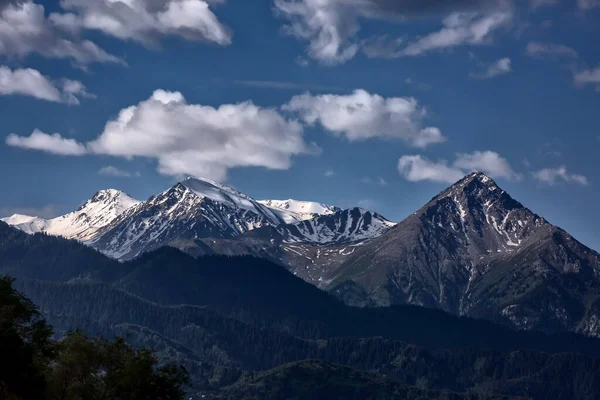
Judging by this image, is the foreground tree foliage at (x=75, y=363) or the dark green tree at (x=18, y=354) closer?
the dark green tree at (x=18, y=354)

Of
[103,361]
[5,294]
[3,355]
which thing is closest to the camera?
[3,355]

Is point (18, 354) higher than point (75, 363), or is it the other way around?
point (75, 363)

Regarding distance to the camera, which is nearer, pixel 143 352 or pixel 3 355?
pixel 3 355

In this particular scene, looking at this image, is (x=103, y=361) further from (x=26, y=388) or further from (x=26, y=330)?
(x=26, y=388)

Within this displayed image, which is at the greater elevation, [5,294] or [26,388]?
[5,294]

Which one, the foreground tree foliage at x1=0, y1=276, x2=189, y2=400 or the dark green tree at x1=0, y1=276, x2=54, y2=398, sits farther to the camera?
the foreground tree foliage at x1=0, y1=276, x2=189, y2=400

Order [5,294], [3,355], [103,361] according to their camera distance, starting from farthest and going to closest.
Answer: [103,361] → [5,294] → [3,355]

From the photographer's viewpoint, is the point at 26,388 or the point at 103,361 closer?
the point at 26,388

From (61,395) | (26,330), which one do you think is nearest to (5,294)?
(26,330)

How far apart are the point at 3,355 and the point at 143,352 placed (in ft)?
127

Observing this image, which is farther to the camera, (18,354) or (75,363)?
(75,363)

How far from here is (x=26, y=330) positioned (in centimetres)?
18638

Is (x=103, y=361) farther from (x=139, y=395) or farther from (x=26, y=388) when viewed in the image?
(x=26, y=388)

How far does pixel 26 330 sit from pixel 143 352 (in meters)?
23.5
